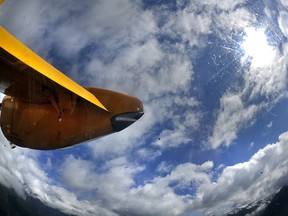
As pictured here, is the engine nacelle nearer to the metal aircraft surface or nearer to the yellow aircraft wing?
the metal aircraft surface

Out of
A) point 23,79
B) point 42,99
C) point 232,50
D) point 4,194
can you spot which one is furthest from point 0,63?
point 232,50

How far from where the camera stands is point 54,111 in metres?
5.34

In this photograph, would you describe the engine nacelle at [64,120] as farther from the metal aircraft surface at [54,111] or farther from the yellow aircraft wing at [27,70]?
the yellow aircraft wing at [27,70]

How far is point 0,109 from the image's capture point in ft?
19.6

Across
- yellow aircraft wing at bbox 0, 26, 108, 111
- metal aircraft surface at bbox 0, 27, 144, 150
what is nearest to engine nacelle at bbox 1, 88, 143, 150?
metal aircraft surface at bbox 0, 27, 144, 150

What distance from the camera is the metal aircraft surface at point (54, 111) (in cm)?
474

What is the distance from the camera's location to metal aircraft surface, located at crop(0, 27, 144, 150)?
4742 mm

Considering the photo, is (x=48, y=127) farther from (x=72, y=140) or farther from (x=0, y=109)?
(x=0, y=109)

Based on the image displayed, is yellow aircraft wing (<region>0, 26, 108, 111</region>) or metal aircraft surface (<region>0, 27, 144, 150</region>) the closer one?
yellow aircraft wing (<region>0, 26, 108, 111</region>)

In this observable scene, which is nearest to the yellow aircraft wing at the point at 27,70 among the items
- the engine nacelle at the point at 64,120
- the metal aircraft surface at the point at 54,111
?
the metal aircraft surface at the point at 54,111

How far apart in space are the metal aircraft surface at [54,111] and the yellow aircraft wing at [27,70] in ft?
0.04

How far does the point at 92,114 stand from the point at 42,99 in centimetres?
85

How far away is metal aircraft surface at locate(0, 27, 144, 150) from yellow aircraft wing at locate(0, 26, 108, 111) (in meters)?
0.01

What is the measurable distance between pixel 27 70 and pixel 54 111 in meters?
1.19
